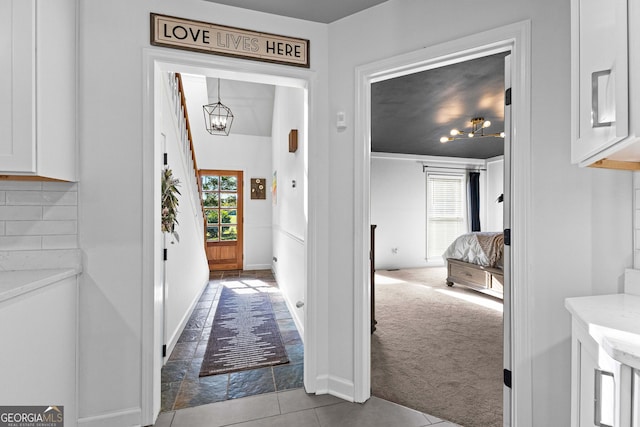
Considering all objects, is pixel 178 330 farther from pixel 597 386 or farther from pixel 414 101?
pixel 414 101

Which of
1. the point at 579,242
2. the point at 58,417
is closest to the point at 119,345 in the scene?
the point at 58,417

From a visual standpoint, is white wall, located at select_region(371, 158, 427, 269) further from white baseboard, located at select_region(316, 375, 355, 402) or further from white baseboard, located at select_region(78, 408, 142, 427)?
white baseboard, located at select_region(78, 408, 142, 427)

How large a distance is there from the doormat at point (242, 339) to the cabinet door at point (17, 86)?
6.05 ft

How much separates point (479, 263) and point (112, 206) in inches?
182

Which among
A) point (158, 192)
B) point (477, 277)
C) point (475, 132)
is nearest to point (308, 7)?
point (158, 192)

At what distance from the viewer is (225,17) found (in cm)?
195

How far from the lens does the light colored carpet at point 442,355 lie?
78.4 inches

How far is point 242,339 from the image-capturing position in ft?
9.67

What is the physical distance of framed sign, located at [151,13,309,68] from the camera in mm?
1836

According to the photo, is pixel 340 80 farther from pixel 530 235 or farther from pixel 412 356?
pixel 412 356

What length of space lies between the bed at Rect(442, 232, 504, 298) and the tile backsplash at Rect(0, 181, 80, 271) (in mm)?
4625

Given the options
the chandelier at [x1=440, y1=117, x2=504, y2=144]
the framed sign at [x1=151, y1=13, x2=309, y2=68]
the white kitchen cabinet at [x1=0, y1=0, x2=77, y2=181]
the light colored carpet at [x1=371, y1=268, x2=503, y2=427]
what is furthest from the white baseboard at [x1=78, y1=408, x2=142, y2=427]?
the chandelier at [x1=440, y1=117, x2=504, y2=144]

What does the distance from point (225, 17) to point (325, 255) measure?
1.70 metres

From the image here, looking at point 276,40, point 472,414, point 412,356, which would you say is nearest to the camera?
point 472,414
